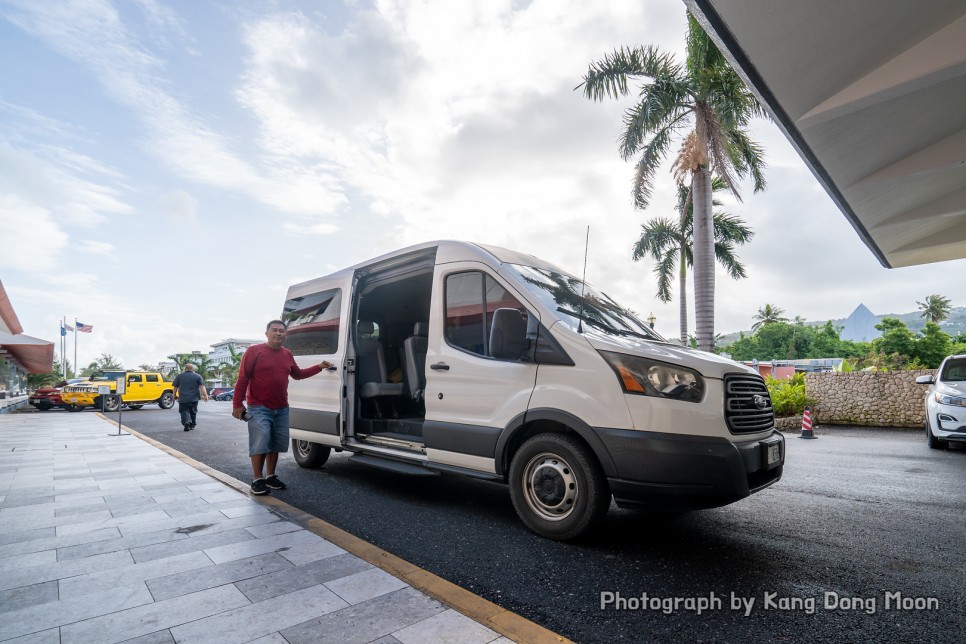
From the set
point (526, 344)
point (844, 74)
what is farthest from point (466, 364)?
point (844, 74)

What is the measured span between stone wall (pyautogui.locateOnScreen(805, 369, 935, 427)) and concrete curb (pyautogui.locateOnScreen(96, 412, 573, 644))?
14657 millimetres

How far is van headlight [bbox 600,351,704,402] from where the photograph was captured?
3223 millimetres

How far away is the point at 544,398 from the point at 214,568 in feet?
7.96

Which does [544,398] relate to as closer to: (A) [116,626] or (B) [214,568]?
(B) [214,568]

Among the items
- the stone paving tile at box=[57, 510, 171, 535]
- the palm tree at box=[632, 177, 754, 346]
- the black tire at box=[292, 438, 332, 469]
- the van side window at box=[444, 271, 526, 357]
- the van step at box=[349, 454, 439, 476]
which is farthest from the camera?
the palm tree at box=[632, 177, 754, 346]

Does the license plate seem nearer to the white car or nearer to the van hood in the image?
the van hood

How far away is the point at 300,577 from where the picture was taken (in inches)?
115

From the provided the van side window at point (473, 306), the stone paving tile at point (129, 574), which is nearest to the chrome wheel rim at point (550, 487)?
the van side window at point (473, 306)

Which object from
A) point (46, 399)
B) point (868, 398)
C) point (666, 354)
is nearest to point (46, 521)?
point (666, 354)

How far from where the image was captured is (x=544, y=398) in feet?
12.0

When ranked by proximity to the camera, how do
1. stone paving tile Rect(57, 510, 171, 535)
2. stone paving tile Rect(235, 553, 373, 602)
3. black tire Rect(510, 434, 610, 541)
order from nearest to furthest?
stone paving tile Rect(235, 553, 373, 602), black tire Rect(510, 434, 610, 541), stone paving tile Rect(57, 510, 171, 535)

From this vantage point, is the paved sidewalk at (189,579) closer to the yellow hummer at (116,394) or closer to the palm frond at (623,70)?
the palm frond at (623,70)

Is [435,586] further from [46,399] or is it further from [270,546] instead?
[46,399]

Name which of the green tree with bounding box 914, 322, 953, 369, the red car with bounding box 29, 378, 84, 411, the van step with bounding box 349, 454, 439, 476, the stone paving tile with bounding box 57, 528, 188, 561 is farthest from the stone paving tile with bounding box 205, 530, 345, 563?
the green tree with bounding box 914, 322, 953, 369
